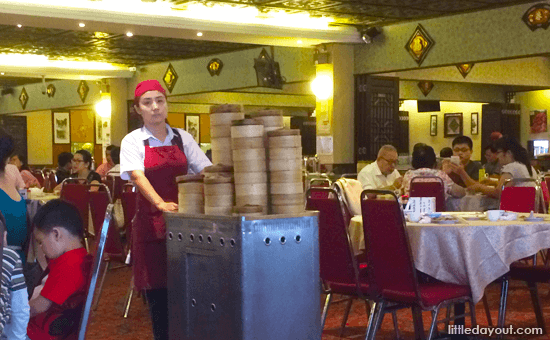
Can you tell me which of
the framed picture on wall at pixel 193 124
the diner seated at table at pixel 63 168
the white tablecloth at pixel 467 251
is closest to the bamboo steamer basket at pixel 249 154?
the white tablecloth at pixel 467 251

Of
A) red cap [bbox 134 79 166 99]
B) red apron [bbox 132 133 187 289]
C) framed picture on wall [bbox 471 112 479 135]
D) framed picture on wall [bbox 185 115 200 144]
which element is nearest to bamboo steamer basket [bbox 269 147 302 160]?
red apron [bbox 132 133 187 289]

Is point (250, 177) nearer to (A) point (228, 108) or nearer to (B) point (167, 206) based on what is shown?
(A) point (228, 108)

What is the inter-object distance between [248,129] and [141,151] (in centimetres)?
91

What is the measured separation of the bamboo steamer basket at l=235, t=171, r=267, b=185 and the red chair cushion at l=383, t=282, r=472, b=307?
138cm

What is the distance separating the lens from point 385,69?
1209cm

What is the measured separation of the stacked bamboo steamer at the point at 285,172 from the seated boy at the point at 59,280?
0.70 metres

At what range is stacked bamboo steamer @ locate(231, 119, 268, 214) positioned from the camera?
2.69 metres

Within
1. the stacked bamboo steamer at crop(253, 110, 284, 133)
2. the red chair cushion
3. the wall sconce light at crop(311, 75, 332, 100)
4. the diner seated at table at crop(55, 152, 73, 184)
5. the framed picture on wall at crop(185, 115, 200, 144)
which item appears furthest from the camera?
the framed picture on wall at crop(185, 115, 200, 144)

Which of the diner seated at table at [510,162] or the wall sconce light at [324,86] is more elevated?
the wall sconce light at [324,86]

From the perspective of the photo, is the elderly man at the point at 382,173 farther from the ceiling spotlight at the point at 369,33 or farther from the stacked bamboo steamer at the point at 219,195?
the stacked bamboo steamer at the point at 219,195

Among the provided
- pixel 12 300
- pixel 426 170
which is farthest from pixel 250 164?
pixel 426 170

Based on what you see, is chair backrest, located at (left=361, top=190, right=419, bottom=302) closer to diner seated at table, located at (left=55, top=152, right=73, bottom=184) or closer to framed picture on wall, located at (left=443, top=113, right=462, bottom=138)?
diner seated at table, located at (left=55, top=152, right=73, bottom=184)

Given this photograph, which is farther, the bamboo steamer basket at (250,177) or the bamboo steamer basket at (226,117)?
the bamboo steamer basket at (226,117)

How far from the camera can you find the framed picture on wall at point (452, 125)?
59.5ft
